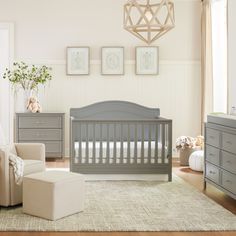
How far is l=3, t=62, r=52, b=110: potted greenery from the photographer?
7.25 metres

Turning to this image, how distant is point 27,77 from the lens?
7.32 meters

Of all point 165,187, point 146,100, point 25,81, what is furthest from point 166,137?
point 25,81

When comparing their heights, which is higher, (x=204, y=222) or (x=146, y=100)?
(x=146, y=100)

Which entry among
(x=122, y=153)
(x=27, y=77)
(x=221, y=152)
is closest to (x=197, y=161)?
(x=122, y=153)

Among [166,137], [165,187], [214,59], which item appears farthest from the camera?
[214,59]

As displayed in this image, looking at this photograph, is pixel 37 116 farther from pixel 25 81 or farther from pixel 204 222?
pixel 204 222

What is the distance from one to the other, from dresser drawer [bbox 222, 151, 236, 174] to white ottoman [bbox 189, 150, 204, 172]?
68.6 inches

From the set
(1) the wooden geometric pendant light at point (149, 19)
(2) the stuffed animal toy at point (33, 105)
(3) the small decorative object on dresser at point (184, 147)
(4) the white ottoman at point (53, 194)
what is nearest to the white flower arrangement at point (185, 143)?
(3) the small decorative object on dresser at point (184, 147)

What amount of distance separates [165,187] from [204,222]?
57.5 inches

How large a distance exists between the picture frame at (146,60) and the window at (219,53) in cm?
90

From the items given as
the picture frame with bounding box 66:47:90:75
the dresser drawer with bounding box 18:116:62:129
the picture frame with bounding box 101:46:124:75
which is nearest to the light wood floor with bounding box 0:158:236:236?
the dresser drawer with bounding box 18:116:62:129

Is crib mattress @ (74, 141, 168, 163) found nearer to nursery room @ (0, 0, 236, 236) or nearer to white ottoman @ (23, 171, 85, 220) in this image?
nursery room @ (0, 0, 236, 236)

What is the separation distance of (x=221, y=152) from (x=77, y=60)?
333cm

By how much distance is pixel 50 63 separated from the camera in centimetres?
745
